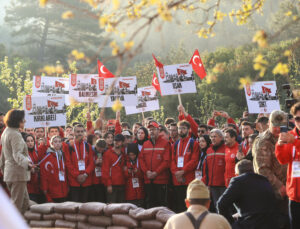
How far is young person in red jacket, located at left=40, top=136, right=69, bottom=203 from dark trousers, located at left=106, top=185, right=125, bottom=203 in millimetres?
881

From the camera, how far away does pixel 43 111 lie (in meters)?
11.4

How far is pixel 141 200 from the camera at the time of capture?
969 centimetres

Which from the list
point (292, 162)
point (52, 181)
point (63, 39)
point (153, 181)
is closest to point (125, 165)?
point (153, 181)

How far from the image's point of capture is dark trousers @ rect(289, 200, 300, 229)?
529cm

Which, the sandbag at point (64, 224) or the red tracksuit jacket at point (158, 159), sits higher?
the red tracksuit jacket at point (158, 159)

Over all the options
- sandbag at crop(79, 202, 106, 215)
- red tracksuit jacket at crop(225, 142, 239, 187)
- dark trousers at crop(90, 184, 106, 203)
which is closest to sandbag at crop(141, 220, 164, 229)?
sandbag at crop(79, 202, 106, 215)

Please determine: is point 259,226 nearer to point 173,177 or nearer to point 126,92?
point 173,177

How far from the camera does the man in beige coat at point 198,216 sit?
380 centimetres

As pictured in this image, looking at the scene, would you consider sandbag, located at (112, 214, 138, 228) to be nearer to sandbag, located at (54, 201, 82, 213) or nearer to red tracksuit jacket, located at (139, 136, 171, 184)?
sandbag, located at (54, 201, 82, 213)

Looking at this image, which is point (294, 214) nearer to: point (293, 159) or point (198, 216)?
point (293, 159)

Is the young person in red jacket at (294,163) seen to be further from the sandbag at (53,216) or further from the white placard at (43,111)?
the white placard at (43,111)

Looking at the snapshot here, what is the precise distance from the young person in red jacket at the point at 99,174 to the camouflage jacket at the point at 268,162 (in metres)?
4.37

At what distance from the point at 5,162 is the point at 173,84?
4.89 metres

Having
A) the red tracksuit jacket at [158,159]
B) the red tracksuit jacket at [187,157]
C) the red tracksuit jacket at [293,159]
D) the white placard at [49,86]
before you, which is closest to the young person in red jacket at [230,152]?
the red tracksuit jacket at [187,157]
